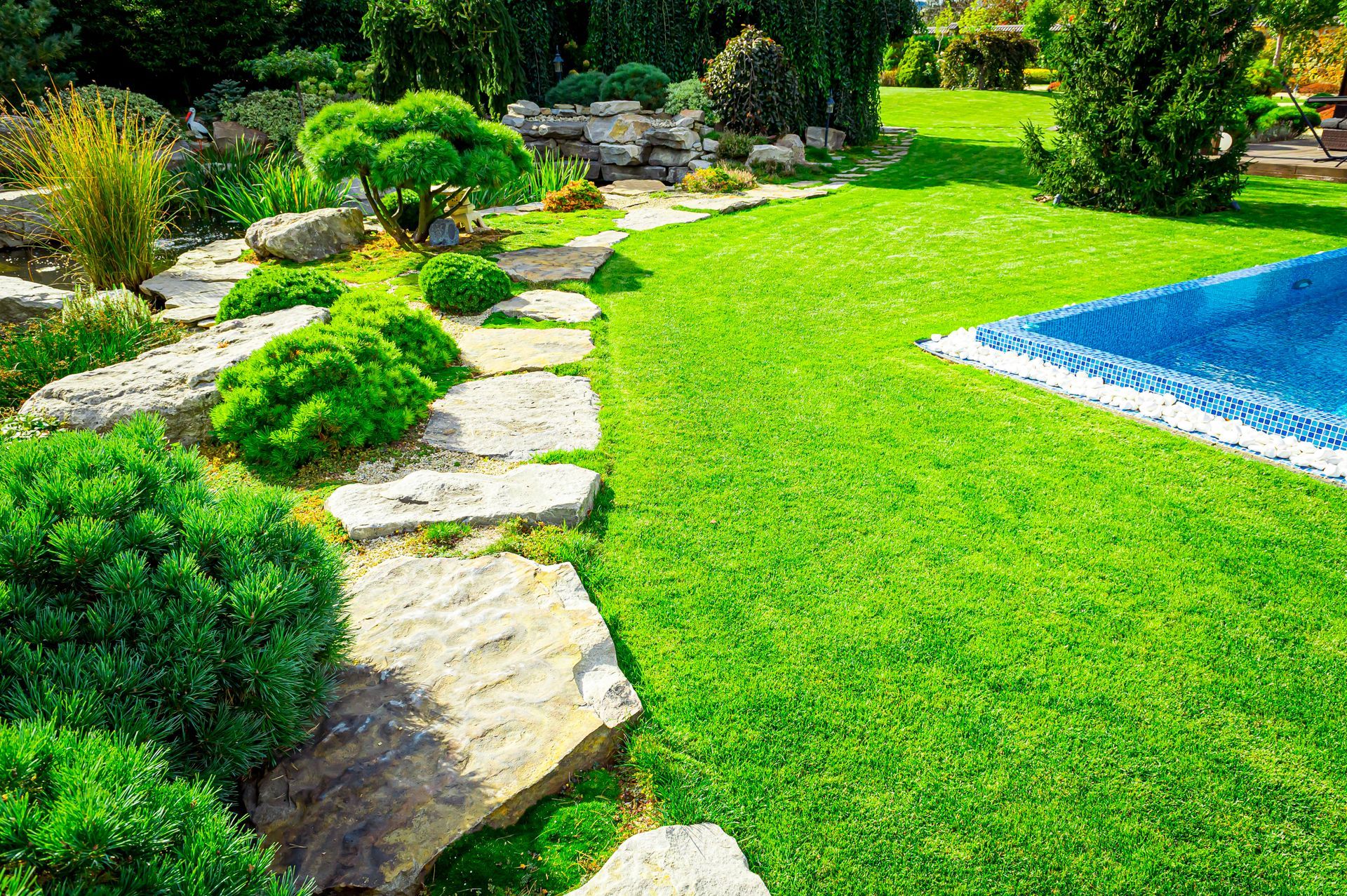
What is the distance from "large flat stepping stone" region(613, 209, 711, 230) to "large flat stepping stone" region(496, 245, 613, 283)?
1.33 metres

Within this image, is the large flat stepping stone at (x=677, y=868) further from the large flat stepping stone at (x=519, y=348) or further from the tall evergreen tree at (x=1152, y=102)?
the tall evergreen tree at (x=1152, y=102)

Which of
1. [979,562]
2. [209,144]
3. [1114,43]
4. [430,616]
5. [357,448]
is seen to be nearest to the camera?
[430,616]

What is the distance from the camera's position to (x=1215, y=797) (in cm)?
222

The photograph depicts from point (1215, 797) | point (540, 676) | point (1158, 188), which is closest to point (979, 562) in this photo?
point (1215, 797)

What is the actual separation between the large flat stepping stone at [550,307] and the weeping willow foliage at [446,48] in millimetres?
8241

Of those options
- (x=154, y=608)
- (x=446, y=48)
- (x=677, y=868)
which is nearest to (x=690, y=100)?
(x=446, y=48)

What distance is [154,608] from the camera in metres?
1.77

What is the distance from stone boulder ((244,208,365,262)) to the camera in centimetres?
771

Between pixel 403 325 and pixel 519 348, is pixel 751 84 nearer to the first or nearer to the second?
pixel 519 348

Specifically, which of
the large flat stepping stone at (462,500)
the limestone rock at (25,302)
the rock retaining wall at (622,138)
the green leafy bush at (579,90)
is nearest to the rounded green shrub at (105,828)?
the large flat stepping stone at (462,500)

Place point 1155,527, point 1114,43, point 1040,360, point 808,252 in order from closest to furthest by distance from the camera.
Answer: point 1155,527
point 1040,360
point 808,252
point 1114,43

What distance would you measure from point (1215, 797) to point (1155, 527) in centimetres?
154

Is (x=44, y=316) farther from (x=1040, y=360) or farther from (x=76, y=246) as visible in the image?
(x=1040, y=360)

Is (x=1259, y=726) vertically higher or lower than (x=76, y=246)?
lower
